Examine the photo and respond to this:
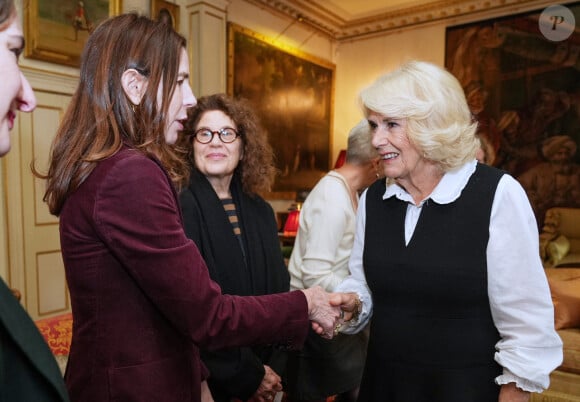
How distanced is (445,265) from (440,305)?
0.14 m

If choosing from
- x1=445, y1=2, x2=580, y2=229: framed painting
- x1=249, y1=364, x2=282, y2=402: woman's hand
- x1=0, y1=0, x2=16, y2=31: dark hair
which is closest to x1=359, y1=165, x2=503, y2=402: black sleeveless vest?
x1=249, y1=364, x2=282, y2=402: woman's hand

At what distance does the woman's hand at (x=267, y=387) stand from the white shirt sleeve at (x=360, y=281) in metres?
0.42

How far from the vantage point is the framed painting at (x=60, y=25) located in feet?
14.4

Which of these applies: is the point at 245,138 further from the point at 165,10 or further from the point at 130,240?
the point at 165,10

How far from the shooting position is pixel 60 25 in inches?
180

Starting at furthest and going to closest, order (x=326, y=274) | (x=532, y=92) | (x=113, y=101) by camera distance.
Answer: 1. (x=532, y=92)
2. (x=326, y=274)
3. (x=113, y=101)

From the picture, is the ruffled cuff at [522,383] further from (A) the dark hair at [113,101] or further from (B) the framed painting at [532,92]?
(B) the framed painting at [532,92]

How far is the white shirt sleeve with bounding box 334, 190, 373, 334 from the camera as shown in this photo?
1.72 metres

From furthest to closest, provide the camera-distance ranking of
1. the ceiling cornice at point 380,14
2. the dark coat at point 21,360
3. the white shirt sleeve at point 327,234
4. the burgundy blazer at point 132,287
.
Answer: the ceiling cornice at point 380,14 < the white shirt sleeve at point 327,234 < the burgundy blazer at point 132,287 < the dark coat at point 21,360

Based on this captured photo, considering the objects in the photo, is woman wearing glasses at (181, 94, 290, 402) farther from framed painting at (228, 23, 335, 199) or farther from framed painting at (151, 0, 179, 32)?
framed painting at (228, 23, 335, 199)

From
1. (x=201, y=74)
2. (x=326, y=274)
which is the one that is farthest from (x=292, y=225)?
(x=326, y=274)

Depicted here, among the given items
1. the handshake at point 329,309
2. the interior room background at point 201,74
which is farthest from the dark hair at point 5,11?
the interior room background at point 201,74

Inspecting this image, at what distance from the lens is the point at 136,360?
3.58 ft

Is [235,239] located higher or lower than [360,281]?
higher
